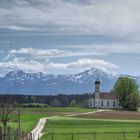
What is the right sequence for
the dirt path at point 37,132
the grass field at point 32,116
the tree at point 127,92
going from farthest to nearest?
the tree at point 127,92 < the grass field at point 32,116 < the dirt path at point 37,132

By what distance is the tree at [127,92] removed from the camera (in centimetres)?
17800

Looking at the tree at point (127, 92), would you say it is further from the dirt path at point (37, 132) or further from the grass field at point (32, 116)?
the dirt path at point (37, 132)

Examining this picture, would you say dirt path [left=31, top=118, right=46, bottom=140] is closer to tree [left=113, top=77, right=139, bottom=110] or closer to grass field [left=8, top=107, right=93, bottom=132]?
grass field [left=8, top=107, right=93, bottom=132]

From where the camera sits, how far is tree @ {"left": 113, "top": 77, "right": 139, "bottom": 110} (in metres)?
Answer: 178

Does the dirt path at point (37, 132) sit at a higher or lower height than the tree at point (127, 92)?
Answer: lower

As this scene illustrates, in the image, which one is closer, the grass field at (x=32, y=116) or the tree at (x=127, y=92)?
the grass field at (x=32, y=116)

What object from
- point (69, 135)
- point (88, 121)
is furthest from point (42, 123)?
point (69, 135)

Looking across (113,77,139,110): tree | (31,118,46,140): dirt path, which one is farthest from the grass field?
(113,77,139,110): tree

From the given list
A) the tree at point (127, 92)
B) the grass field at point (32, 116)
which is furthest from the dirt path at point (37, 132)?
the tree at point (127, 92)

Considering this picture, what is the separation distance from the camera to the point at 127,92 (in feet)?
602

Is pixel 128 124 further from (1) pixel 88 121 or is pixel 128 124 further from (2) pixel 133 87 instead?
(2) pixel 133 87

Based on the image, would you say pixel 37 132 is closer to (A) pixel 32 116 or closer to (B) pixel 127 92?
(A) pixel 32 116

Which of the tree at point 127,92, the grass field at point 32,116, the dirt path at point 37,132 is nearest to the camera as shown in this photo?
the dirt path at point 37,132

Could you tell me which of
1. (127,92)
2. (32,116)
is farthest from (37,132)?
(127,92)
